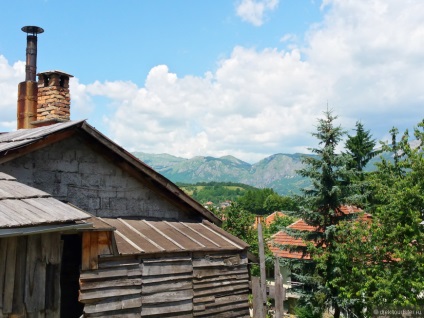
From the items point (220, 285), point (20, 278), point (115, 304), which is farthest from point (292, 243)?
point (20, 278)

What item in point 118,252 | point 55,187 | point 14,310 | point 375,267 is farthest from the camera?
point 375,267

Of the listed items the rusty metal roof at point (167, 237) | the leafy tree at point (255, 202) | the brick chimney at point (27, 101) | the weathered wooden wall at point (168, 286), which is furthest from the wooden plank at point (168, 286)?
the leafy tree at point (255, 202)

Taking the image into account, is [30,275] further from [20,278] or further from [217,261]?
[217,261]

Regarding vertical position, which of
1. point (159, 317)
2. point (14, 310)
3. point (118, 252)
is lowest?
point (159, 317)

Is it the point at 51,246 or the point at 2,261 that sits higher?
the point at 51,246

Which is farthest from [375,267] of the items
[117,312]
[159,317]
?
[117,312]

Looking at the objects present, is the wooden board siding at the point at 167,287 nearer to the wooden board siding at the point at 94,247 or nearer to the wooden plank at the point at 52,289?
the wooden board siding at the point at 94,247

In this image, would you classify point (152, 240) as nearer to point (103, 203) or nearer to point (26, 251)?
point (103, 203)

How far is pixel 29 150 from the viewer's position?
8242 millimetres

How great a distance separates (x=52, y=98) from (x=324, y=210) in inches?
533

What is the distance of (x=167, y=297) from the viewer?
9055 mm

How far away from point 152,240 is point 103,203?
4.61ft

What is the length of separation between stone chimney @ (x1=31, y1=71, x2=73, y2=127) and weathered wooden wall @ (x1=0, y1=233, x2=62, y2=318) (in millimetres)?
4549

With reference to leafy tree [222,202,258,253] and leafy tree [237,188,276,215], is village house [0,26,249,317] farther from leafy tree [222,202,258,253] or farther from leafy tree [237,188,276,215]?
leafy tree [237,188,276,215]
